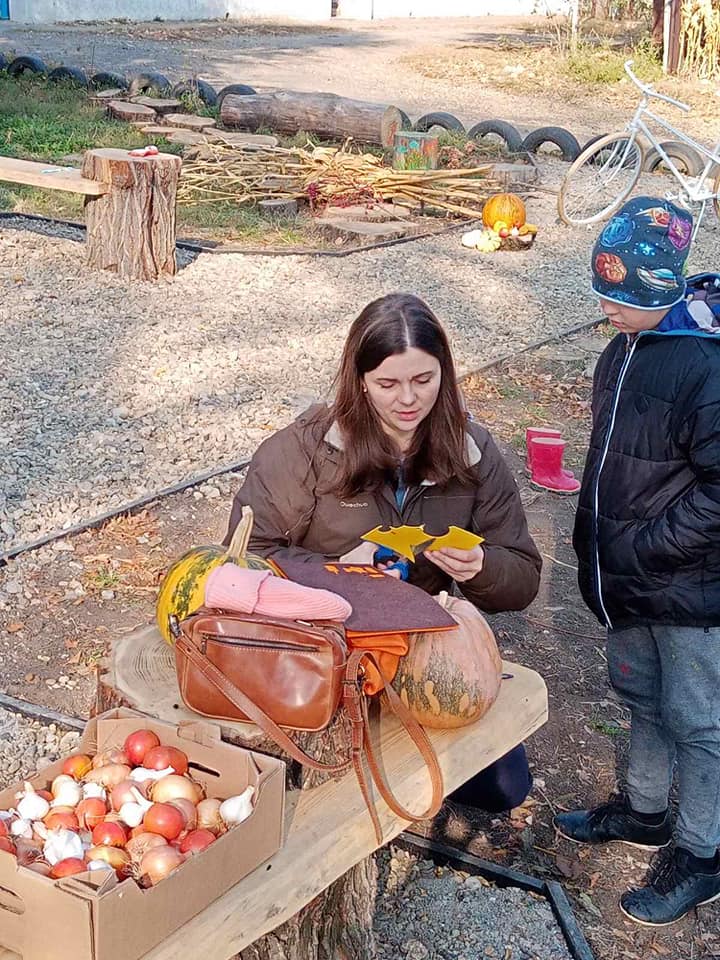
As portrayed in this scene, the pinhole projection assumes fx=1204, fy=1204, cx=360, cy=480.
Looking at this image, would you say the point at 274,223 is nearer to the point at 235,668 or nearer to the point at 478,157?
the point at 478,157

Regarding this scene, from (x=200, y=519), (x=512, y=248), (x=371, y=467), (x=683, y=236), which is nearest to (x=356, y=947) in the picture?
(x=371, y=467)

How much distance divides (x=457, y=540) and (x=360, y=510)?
1.33ft

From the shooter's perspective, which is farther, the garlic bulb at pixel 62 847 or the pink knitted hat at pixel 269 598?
the pink knitted hat at pixel 269 598

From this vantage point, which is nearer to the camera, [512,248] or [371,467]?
[371,467]

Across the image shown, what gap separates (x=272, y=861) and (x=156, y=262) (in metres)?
7.13

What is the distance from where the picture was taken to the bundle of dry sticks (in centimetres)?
1137

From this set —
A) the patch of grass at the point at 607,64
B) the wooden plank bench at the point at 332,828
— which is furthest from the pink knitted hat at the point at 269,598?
the patch of grass at the point at 607,64

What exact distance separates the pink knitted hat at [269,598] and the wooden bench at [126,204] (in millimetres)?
6614

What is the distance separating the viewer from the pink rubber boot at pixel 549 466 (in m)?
5.80

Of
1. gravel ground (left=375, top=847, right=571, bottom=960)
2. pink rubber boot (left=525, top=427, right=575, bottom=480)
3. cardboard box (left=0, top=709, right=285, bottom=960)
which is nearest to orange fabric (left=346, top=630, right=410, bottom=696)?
cardboard box (left=0, top=709, right=285, bottom=960)

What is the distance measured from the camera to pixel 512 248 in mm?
10500

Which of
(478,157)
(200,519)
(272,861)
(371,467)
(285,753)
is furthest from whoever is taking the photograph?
(478,157)

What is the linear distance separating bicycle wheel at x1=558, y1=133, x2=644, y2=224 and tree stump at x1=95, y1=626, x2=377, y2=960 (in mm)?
9146

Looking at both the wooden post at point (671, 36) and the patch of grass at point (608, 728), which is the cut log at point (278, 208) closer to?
the patch of grass at point (608, 728)
